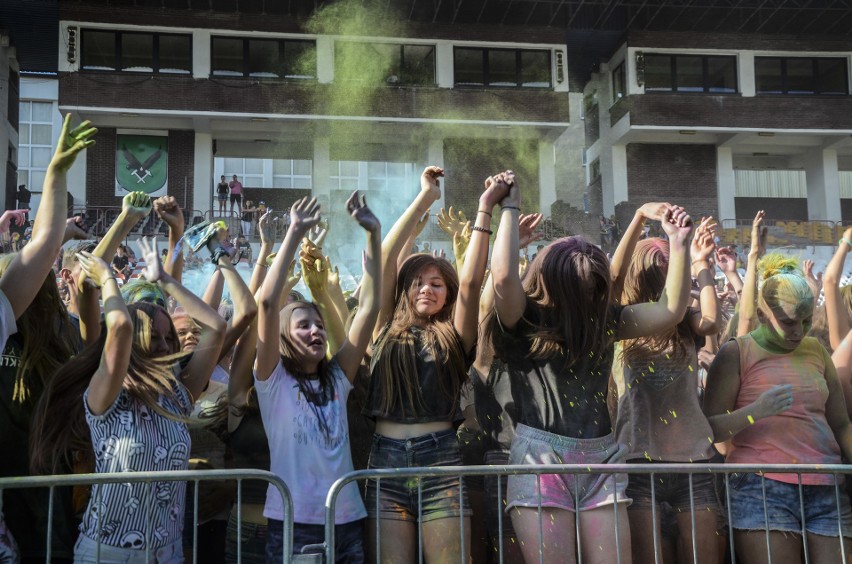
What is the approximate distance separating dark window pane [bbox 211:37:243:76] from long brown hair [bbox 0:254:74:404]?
23351mm

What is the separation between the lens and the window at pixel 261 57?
25.7 m

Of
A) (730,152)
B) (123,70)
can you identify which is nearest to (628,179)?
(730,152)

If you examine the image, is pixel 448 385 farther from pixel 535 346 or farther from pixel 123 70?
pixel 123 70

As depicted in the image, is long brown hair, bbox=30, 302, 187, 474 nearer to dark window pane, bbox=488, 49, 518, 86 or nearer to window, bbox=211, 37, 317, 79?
window, bbox=211, 37, 317, 79

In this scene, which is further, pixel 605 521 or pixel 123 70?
pixel 123 70

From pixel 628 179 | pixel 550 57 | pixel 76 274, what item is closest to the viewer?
pixel 76 274

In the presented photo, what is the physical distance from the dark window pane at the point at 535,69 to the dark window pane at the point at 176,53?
962 centimetres

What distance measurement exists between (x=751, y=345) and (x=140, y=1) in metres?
24.6

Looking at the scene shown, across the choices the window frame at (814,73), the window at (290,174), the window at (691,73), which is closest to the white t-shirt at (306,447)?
the window at (691,73)

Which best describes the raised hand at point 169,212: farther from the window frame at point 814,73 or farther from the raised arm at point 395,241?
the window frame at point 814,73

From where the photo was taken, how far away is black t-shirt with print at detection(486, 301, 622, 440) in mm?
3342

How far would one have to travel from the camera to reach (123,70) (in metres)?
25.1

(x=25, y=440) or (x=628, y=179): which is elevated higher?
(x=628, y=179)

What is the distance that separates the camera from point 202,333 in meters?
3.66
